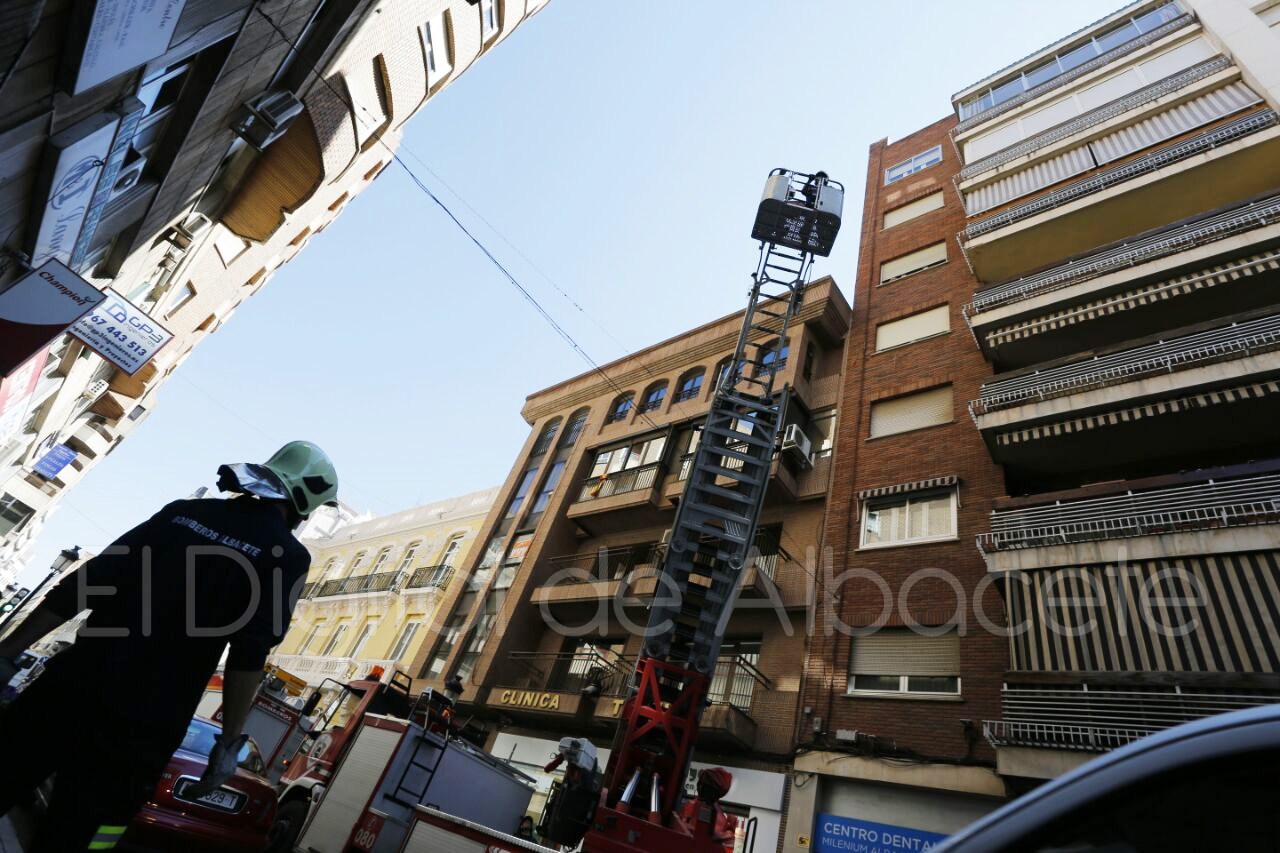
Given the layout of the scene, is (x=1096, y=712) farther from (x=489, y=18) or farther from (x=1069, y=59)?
(x=1069, y=59)

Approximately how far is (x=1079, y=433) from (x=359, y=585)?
29284mm

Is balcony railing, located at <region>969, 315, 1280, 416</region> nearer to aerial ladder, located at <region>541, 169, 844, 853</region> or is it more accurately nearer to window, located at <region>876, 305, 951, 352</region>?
window, located at <region>876, 305, 951, 352</region>

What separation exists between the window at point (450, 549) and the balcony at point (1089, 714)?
2229cm

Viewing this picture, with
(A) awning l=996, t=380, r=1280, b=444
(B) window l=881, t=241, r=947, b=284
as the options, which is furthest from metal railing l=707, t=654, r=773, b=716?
(B) window l=881, t=241, r=947, b=284

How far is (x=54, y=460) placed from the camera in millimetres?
19703

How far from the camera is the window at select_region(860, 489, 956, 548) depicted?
13.0m

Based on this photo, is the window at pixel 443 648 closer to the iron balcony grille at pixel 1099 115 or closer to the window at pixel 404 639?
the window at pixel 404 639

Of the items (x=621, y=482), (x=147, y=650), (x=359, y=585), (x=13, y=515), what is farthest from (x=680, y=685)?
(x=13, y=515)

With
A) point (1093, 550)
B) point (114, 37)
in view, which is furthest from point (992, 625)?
point (114, 37)

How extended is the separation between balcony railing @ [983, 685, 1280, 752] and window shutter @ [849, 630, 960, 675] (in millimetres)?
1547

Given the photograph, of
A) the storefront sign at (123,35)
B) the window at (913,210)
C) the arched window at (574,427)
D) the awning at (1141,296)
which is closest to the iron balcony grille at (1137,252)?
the awning at (1141,296)

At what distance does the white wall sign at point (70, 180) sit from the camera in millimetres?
5000

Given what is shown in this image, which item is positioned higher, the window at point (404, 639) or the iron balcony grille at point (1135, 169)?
the iron balcony grille at point (1135, 169)

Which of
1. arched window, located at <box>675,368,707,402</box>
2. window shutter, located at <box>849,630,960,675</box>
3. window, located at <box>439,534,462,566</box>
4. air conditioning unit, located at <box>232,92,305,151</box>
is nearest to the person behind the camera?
air conditioning unit, located at <box>232,92,305,151</box>
